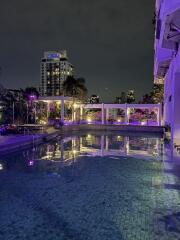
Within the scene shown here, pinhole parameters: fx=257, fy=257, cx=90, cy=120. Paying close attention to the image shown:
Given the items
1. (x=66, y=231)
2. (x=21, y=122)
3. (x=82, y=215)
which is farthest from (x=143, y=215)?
(x=21, y=122)

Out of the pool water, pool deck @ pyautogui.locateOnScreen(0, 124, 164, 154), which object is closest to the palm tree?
pool deck @ pyautogui.locateOnScreen(0, 124, 164, 154)

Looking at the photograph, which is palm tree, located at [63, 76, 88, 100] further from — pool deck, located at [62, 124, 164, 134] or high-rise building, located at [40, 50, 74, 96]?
high-rise building, located at [40, 50, 74, 96]

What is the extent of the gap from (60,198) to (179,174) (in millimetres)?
3576

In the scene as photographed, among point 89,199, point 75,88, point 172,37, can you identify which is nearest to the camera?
point 89,199

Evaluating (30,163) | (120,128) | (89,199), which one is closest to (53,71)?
(120,128)

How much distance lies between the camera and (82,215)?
177 inches

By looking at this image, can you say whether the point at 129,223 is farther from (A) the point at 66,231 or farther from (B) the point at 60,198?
(B) the point at 60,198

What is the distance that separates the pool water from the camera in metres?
3.85

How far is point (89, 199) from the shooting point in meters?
5.37

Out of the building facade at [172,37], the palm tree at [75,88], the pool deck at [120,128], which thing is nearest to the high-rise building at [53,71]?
the palm tree at [75,88]

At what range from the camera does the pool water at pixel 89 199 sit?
385 centimetres

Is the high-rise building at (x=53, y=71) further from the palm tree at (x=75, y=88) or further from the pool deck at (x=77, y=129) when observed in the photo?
the pool deck at (x=77, y=129)

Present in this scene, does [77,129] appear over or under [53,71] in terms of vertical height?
under

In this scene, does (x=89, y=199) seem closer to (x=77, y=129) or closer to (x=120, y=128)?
(x=77, y=129)
